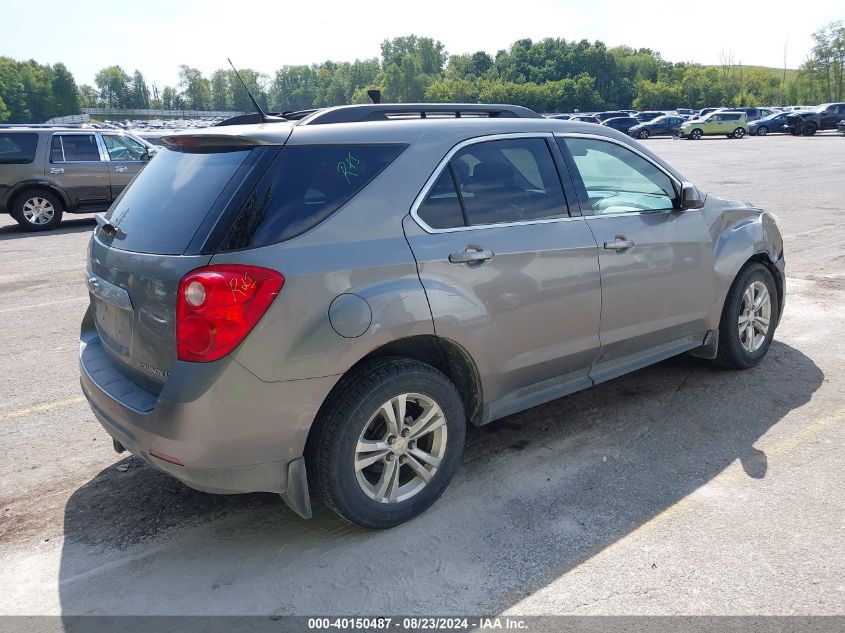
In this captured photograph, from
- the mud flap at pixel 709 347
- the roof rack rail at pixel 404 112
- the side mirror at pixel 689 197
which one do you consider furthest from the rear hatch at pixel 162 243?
the mud flap at pixel 709 347

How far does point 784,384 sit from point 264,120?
12.4ft

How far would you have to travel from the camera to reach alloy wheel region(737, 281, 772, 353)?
16.8ft

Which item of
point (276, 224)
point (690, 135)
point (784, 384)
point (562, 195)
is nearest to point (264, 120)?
point (276, 224)

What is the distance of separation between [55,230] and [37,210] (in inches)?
18.4

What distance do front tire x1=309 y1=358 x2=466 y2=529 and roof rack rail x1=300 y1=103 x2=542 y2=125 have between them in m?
1.22

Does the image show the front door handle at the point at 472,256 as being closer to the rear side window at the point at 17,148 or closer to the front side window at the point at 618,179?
the front side window at the point at 618,179

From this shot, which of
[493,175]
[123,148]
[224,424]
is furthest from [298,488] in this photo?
[123,148]

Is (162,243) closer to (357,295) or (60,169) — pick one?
(357,295)

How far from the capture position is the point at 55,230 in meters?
13.9

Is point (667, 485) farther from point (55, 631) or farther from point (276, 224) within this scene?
point (55, 631)

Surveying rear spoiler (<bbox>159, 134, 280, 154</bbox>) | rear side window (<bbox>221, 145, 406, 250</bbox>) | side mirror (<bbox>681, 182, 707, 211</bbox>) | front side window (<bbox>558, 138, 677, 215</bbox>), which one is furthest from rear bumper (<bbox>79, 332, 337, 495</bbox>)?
side mirror (<bbox>681, 182, 707, 211</bbox>)

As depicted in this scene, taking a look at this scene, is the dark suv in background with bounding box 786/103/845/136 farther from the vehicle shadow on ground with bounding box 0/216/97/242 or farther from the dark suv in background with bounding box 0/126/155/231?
the vehicle shadow on ground with bounding box 0/216/97/242

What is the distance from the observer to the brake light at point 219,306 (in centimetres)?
282

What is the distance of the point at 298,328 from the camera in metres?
2.91
